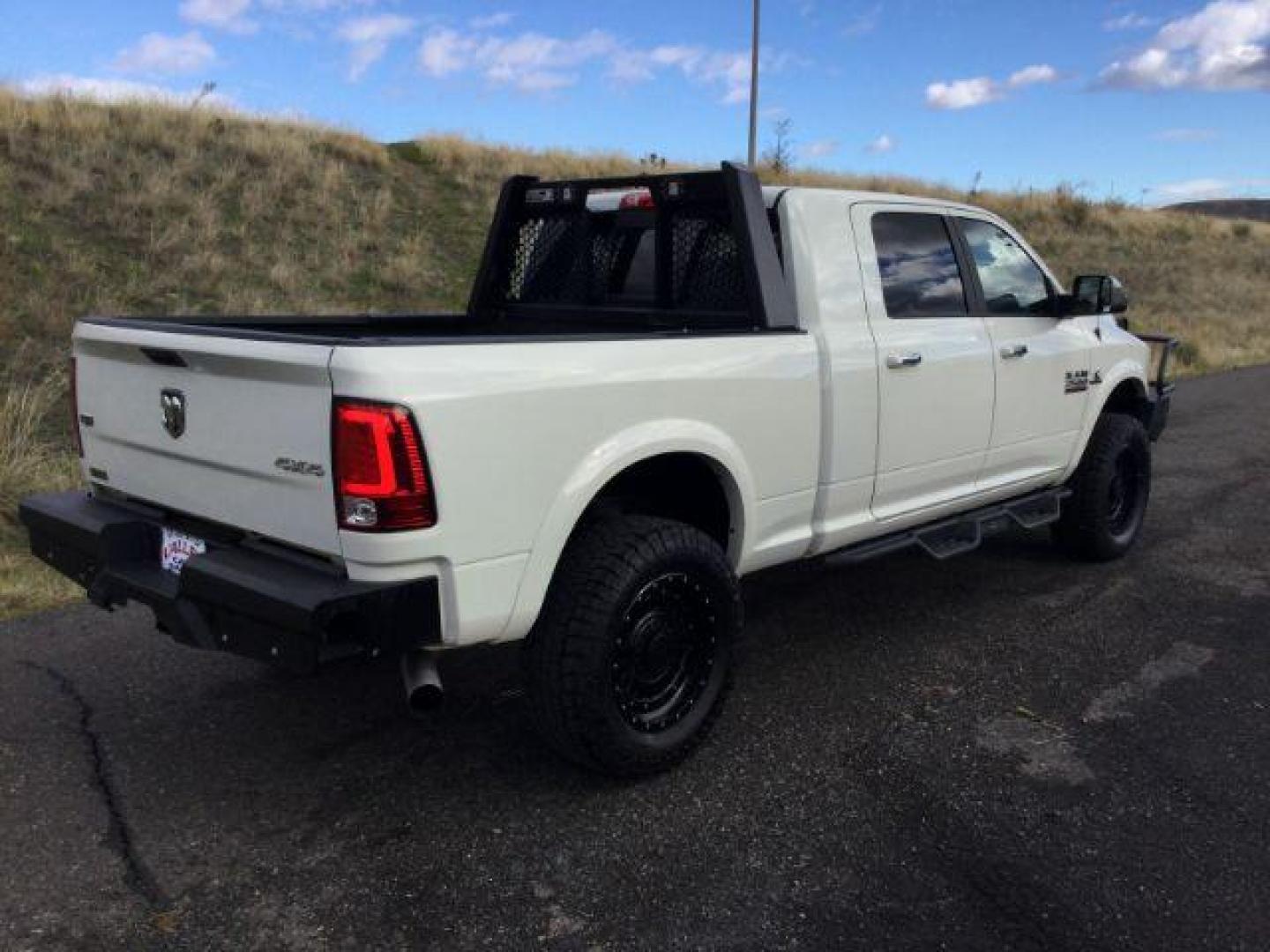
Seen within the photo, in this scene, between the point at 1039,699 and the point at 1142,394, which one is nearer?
the point at 1039,699

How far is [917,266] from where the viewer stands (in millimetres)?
4441

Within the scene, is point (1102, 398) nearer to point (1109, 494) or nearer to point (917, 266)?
point (1109, 494)

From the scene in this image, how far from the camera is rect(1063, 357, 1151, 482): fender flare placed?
213 inches

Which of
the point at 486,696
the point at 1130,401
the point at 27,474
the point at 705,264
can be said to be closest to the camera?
the point at 486,696

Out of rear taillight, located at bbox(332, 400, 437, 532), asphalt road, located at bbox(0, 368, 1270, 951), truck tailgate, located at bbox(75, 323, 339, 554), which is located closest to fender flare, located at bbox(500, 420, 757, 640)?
rear taillight, located at bbox(332, 400, 437, 532)

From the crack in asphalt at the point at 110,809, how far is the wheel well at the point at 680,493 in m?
1.66

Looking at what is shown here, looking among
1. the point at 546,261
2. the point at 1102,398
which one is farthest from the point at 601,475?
the point at 1102,398

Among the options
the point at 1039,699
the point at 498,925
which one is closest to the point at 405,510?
the point at 498,925

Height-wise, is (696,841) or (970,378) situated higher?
(970,378)

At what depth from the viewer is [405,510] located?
2676 mm

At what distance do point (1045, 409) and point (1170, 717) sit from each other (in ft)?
5.57

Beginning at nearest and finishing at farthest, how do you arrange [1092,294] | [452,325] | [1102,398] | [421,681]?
[421,681]
[452,325]
[1092,294]
[1102,398]

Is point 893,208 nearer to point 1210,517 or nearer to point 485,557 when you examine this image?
point 485,557

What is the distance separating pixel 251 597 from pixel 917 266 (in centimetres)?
299
